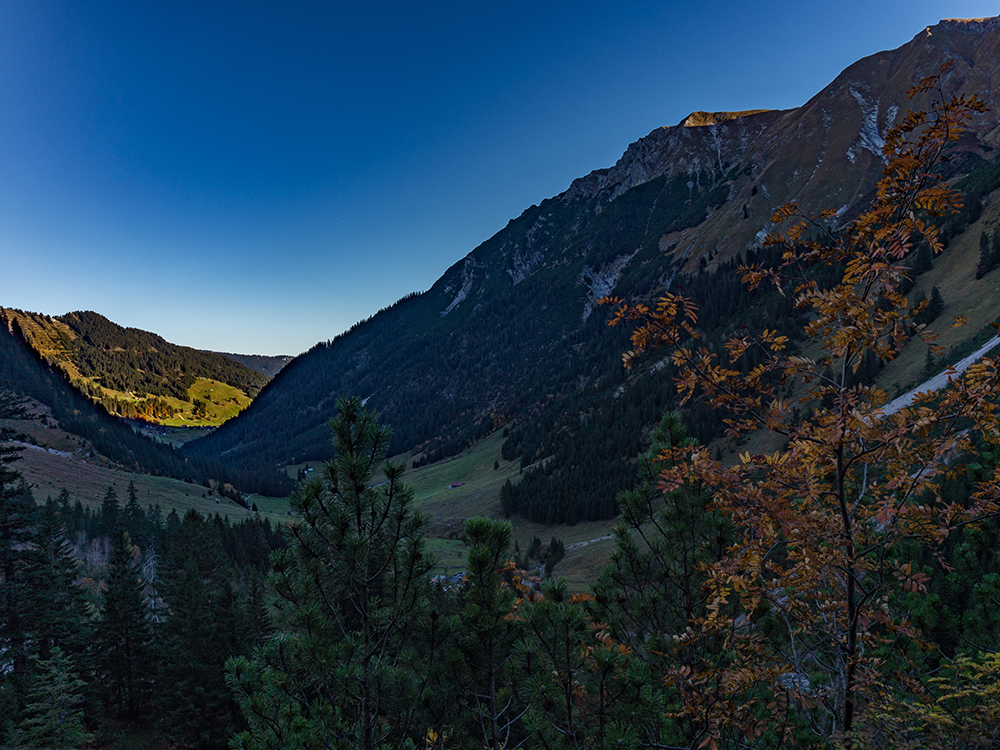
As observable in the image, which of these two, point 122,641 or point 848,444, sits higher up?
point 848,444

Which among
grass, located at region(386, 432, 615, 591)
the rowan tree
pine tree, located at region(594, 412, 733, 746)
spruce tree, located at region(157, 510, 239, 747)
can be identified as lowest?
grass, located at region(386, 432, 615, 591)

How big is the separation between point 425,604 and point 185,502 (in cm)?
12976

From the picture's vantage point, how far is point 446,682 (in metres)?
5.44

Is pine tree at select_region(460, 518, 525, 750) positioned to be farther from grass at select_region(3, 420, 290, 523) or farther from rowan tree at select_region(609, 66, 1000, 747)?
grass at select_region(3, 420, 290, 523)

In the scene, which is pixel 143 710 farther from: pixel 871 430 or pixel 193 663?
pixel 871 430

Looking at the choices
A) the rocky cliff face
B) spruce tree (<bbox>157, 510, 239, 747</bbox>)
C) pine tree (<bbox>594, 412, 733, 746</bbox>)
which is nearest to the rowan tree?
pine tree (<bbox>594, 412, 733, 746</bbox>)

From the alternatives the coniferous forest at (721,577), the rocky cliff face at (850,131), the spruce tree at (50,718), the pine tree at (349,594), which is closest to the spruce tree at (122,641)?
the spruce tree at (50,718)

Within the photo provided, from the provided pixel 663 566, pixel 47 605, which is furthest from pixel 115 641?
pixel 663 566

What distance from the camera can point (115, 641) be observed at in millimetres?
23406

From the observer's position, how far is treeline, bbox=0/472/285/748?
15625 millimetres

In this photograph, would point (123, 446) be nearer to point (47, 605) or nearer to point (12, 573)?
point (47, 605)

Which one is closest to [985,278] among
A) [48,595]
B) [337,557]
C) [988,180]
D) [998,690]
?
[988,180]

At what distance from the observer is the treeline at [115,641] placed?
615 inches

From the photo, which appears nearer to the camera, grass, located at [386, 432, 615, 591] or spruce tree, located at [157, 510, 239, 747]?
spruce tree, located at [157, 510, 239, 747]
